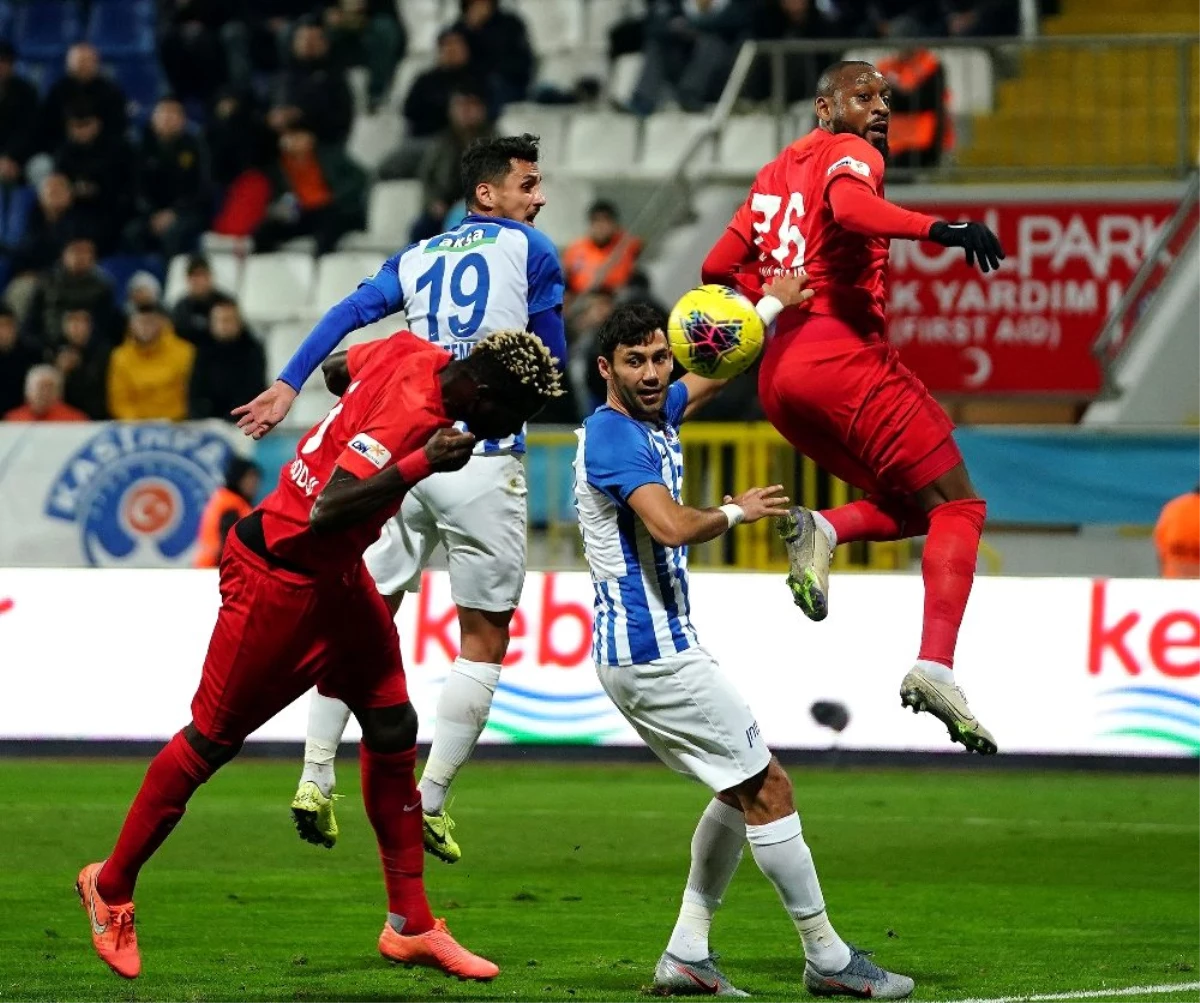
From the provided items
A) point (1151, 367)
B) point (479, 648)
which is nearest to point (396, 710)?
point (479, 648)

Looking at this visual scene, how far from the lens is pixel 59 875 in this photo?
10.7 metres

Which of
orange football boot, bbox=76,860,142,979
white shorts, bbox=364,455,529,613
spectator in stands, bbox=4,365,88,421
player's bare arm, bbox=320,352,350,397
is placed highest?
player's bare arm, bbox=320,352,350,397

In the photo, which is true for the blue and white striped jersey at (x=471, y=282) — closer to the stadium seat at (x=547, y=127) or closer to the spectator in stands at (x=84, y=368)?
the spectator in stands at (x=84, y=368)

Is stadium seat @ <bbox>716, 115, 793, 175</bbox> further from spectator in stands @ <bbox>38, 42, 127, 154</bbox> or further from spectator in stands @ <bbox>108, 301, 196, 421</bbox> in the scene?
spectator in stands @ <bbox>38, 42, 127, 154</bbox>

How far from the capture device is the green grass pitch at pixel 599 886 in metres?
8.29

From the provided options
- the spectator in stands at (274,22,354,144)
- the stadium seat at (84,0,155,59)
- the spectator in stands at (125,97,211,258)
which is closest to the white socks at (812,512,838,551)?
the spectator in stands at (274,22,354,144)

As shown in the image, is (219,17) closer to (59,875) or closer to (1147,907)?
(59,875)

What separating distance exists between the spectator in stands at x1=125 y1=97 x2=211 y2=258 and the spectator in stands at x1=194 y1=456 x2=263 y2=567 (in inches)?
190

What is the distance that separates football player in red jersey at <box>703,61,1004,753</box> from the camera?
28.3 ft

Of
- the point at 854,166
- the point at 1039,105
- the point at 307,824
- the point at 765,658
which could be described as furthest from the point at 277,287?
the point at 854,166

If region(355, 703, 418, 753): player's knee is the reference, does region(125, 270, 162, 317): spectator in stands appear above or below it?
below

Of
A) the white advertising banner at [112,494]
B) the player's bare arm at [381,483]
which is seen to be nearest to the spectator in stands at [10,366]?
the white advertising banner at [112,494]

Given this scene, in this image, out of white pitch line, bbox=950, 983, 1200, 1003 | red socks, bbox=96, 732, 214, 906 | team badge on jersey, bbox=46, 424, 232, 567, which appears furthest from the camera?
team badge on jersey, bbox=46, 424, 232, 567

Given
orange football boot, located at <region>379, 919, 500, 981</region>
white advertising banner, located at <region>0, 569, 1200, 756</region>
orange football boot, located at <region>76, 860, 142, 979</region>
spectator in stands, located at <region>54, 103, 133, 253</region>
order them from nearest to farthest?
orange football boot, located at <region>76, 860, 142, 979</region> < orange football boot, located at <region>379, 919, 500, 981</region> < white advertising banner, located at <region>0, 569, 1200, 756</region> < spectator in stands, located at <region>54, 103, 133, 253</region>
